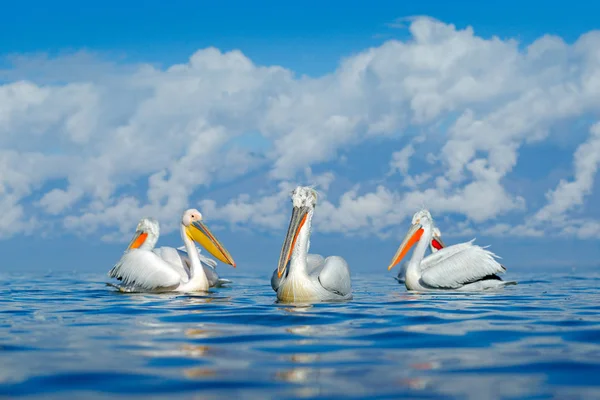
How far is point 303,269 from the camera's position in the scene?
1009cm

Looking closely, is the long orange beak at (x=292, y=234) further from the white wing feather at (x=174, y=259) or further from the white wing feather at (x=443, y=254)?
the white wing feather at (x=443, y=254)

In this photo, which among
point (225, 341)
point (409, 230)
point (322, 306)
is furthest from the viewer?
point (409, 230)

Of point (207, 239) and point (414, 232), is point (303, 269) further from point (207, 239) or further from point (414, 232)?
point (414, 232)

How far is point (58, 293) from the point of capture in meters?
14.2

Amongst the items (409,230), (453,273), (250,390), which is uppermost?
(409,230)

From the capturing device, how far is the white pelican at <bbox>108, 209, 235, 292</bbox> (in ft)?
43.0

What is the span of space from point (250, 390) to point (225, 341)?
2.08m

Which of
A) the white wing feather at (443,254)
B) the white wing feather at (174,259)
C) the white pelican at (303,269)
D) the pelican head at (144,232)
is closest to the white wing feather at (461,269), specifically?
the white wing feather at (443,254)

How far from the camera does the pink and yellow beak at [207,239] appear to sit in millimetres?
14672

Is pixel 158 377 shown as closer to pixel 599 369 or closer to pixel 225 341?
pixel 225 341

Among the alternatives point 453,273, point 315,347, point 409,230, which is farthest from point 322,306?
point 409,230

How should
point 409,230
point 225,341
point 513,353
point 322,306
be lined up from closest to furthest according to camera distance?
1. point 513,353
2. point 225,341
3. point 322,306
4. point 409,230

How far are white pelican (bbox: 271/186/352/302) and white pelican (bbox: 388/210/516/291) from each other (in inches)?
172

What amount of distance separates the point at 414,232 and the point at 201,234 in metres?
4.60
